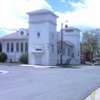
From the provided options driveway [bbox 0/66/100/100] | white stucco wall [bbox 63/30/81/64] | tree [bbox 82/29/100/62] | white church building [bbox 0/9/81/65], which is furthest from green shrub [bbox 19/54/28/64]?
tree [bbox 82/29/100/62]

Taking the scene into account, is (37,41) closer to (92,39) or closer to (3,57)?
(3,57)

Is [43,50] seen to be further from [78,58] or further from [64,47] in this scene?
[78,58]

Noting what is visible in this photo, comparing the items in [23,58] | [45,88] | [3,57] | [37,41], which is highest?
[37,41]

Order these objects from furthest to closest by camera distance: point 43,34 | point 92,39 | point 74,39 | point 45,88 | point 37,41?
point 92,39
point 74,39
point 37,41
point 43,34
point 45,88

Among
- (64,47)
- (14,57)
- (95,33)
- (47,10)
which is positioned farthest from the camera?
(95,33)

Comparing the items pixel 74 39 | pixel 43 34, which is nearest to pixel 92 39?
pixel 74 39

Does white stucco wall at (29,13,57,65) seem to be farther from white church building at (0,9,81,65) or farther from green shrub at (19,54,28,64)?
green shrub at (19,54,28,64)

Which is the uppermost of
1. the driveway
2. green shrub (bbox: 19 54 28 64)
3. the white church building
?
the white church building

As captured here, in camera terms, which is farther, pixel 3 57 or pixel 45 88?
pixel 3 57

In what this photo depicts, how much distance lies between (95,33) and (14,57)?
36.8 metres

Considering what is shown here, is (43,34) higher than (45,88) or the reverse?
higher

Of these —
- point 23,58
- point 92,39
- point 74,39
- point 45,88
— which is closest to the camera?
point 45,88

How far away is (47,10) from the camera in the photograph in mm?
47062

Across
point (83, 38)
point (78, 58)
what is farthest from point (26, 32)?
point (83, 38)
